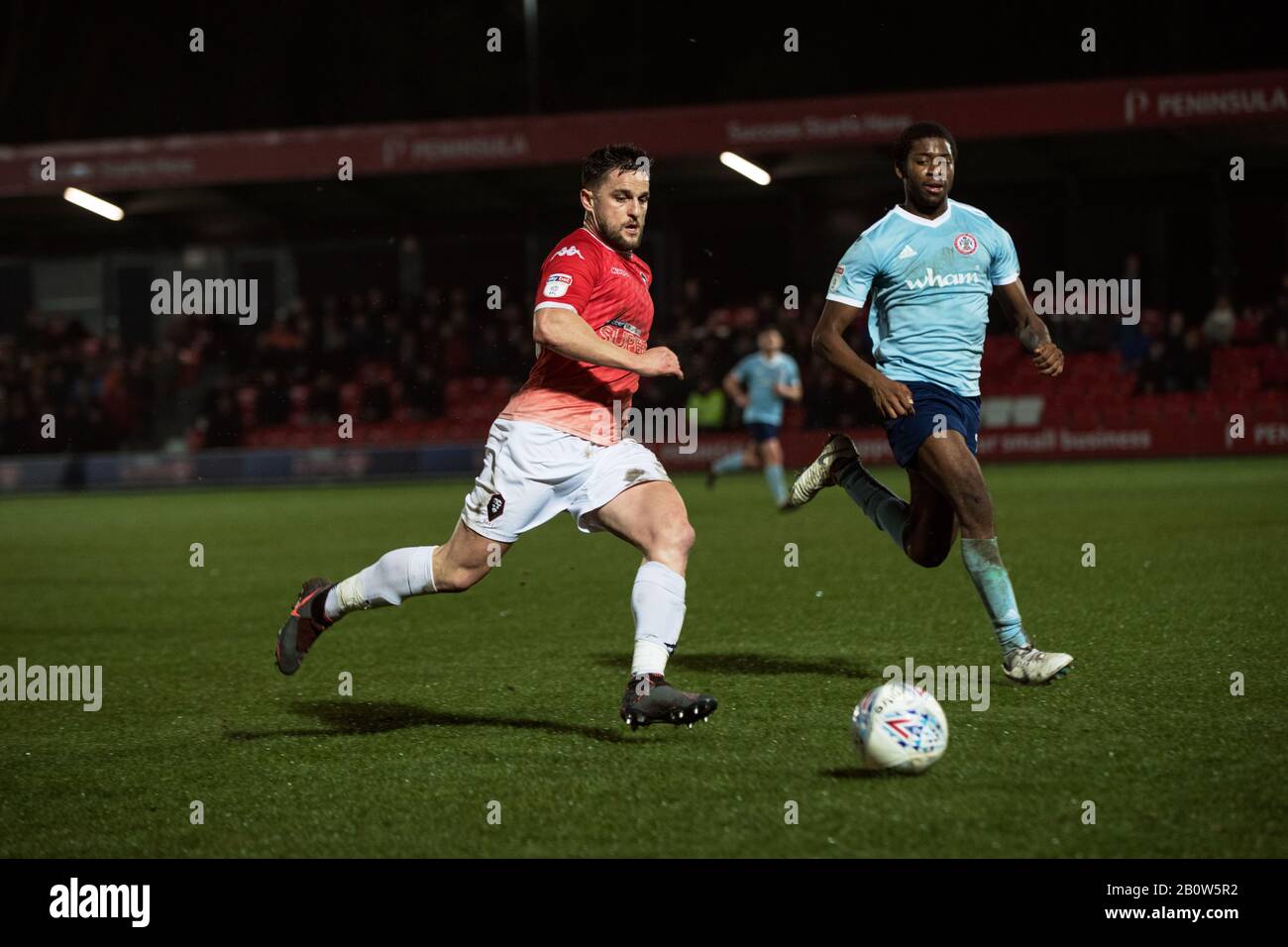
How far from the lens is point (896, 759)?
4508mm

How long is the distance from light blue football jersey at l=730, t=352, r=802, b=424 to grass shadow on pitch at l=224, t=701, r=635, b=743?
38.4 feet

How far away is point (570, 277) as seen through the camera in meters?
5.31

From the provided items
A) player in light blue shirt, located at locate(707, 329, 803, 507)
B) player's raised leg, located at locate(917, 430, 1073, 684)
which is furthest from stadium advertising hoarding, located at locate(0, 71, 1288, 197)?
player's raised leg, located at locate(917, 430, 1073, 684)

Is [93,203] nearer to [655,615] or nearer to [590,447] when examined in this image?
[590,447]

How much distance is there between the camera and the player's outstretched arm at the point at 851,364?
593cm

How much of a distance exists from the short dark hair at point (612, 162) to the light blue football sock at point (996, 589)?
6.43ft

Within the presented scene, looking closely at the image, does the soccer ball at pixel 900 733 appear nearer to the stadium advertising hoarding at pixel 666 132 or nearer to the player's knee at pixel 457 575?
the player's knee at pixel 457 575

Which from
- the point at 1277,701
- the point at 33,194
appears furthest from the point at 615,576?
the point at 33,194

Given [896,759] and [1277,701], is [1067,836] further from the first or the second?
[1277,701]

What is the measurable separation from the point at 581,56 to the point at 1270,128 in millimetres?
13360

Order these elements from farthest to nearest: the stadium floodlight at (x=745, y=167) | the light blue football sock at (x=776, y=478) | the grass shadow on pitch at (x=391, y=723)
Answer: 1. the stadium floodlight at (x=745, y=167)
2. the light blue football sock at (x=776, y=478)
3. the grass shadow on pitch at (x=391, y=723)

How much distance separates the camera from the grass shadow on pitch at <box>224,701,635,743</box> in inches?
217

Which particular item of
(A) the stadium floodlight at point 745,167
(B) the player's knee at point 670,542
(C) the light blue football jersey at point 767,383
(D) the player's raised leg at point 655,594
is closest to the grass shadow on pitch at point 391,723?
(D) the player's raised leg at point 655,594

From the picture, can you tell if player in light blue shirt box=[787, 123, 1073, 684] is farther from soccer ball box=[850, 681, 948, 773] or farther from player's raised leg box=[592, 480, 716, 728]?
soccer ball box=[850, 681, 948, 773]
